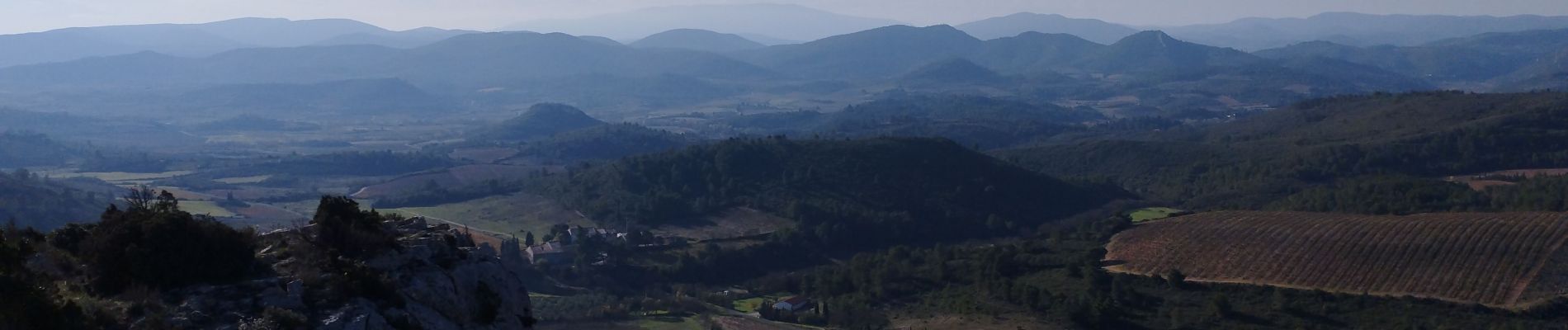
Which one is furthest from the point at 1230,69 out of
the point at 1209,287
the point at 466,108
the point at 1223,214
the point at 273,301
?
the point at 273,301

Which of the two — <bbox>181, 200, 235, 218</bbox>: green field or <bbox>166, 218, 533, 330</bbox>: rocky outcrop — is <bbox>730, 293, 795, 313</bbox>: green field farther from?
<bbox>181, 200, 235, 218</bbox>: green field

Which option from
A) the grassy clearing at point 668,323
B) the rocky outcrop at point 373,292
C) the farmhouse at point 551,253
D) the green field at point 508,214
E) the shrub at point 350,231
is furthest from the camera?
the green field at point 508,214

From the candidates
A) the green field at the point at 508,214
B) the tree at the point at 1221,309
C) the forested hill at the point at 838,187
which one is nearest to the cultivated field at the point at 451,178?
the green field at the point at 508,214

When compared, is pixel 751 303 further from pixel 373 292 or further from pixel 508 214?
pixel 373 292

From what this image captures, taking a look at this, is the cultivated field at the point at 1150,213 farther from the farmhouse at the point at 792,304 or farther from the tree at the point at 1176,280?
the farmhouse at the point at 792,304

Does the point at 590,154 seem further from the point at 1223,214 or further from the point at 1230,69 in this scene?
the point at 1230,69

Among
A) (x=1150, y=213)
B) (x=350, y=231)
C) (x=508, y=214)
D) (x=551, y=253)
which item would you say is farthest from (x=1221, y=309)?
(x=508, y=214)
